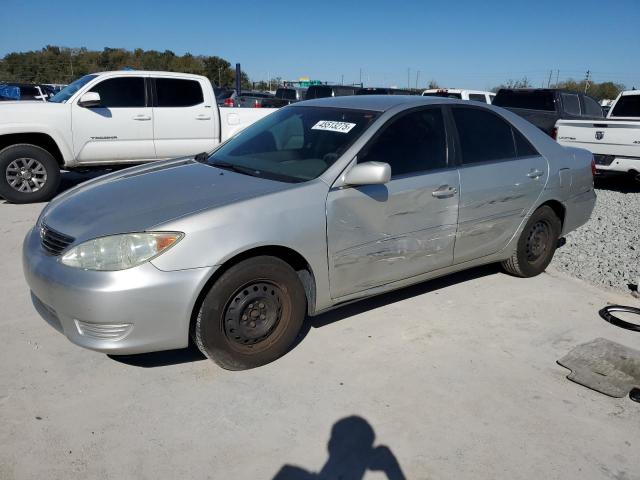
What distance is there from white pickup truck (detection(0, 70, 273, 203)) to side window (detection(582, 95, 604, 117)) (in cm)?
727

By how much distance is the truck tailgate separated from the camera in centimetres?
859

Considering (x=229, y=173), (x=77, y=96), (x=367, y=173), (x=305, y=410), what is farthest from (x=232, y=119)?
(x=305, y=410)

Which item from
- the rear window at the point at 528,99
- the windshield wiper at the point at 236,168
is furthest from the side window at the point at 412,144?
the rear window at the point at 528,99

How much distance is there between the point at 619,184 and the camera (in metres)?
10.7

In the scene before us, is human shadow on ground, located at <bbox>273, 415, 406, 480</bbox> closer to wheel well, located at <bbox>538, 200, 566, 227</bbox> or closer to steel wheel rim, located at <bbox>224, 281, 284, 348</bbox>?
steel wheel rim, located at <bbox>224, 281, 284, 348</bbox>

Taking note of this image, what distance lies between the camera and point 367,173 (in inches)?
129

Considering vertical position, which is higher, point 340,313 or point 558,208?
point 558,208

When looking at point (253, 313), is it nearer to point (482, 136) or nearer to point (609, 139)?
point (482, 136)

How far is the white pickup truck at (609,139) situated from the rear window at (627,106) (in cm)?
178

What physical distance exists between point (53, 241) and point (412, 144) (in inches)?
97.1

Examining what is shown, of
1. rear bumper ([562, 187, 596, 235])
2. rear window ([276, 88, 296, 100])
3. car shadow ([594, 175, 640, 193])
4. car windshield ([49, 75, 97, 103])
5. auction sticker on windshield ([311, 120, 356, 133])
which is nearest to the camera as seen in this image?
auction sticker on windshield ([311, 120, 356, 133])

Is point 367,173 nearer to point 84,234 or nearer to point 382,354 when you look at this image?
point 382,354

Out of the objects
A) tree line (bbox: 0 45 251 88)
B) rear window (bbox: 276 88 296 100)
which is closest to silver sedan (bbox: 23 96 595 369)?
rear window (bbox: 276 88 296 100)

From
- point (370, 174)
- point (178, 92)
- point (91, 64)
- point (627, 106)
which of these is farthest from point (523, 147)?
point (91, 64)
